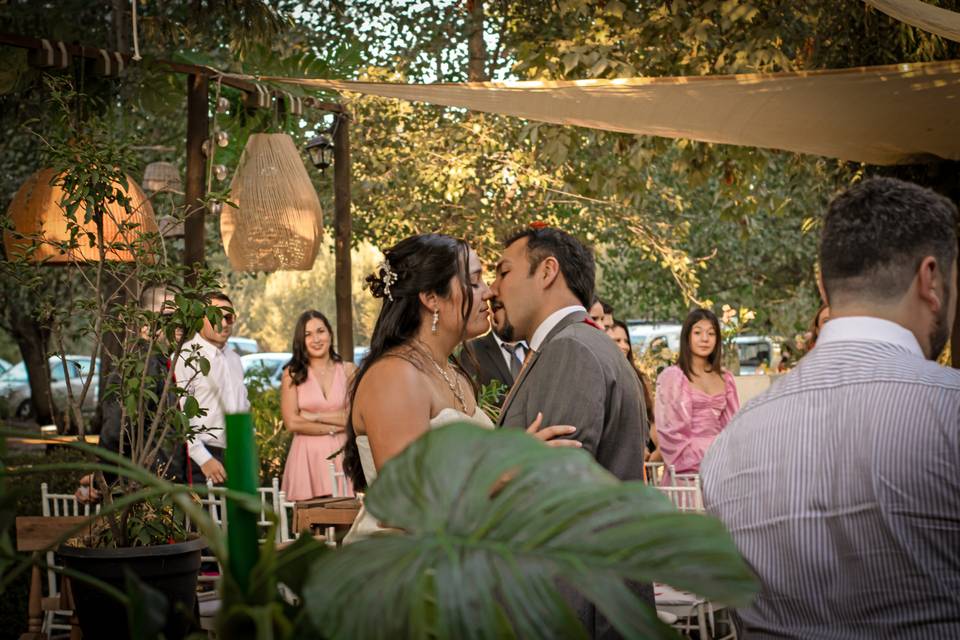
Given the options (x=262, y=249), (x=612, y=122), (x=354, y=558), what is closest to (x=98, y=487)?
(x=262, y=249)

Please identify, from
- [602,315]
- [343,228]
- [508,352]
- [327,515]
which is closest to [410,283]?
[327,515]

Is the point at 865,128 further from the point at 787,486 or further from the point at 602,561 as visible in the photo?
the point at 602,561

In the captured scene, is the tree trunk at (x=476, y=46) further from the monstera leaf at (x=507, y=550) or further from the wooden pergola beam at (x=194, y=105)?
the monstera leaf at (x=507, y=550)

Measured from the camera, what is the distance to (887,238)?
154 centimetres

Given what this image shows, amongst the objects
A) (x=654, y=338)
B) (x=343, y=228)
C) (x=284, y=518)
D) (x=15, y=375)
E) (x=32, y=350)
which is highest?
(x=343, y=228)

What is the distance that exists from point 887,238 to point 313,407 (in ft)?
17.2

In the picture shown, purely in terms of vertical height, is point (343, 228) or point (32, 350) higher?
point (343, 228)

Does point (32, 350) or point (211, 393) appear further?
point (32, 350)

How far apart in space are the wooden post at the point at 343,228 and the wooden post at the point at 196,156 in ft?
6.95

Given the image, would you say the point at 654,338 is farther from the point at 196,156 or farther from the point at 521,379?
the point at 521,379

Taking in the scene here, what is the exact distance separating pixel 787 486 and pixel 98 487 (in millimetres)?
2681

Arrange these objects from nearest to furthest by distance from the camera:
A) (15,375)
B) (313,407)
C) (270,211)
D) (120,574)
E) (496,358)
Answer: (120,574) < (270,211) < (496,358) < (313,407) < (15,375)

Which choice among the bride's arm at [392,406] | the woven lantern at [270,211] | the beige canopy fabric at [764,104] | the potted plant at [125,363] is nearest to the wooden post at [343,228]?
the beige canopy fabric at [764,104]

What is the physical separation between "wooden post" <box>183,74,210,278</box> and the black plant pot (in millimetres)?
2489
